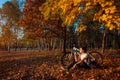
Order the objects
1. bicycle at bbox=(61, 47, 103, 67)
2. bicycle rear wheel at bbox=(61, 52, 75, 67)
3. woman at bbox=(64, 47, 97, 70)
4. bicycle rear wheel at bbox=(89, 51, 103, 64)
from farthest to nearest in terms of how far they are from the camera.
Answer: bicycle rear wheel at bbox=(61, 52, 75, 67), bicycle at bbox=(61, 47, 103, 67), bicycle rear wheel at bbox=(89, 51, 103, 64), woman at bbox=(64, 47, 97, 70)

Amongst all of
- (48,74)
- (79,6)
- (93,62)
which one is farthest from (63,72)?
(79,6)

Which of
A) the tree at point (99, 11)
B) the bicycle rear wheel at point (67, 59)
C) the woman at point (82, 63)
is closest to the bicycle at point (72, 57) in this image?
the bicycle rear wheel at point (67, 59)

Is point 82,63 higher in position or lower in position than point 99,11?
lower

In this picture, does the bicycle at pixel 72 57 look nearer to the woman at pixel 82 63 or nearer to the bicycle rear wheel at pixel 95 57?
the bicycle rear wheel at pixel 95 57

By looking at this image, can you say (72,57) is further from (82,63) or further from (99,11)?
(99,11)

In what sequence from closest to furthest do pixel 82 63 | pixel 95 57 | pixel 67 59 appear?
pixel 82 63 < pixel 95 57 < pixel 67 59

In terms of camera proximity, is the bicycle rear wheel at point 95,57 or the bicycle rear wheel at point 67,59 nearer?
the bicycle rear wheel at point 95,57

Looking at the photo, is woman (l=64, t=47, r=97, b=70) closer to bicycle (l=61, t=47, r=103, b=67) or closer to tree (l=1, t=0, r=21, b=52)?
bicycle (l=61, t=47, r=103, b=67)

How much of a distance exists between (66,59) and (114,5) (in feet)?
13.7

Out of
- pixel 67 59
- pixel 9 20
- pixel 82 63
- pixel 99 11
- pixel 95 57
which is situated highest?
pixel 9 20

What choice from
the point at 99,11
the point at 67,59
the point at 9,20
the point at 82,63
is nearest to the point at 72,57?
the point at 67,59

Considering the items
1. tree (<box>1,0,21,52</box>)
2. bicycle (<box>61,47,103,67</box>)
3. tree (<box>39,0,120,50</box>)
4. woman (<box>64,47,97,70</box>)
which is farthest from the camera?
tree (<box>1,0,21,52</box>)

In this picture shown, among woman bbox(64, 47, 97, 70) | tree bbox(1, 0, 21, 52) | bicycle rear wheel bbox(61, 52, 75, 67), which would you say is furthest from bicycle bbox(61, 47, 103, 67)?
tree bbox(1, 0, 21, 52)

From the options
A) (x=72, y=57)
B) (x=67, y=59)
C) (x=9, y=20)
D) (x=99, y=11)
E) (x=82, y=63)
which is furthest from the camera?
(x=9, y=20)
